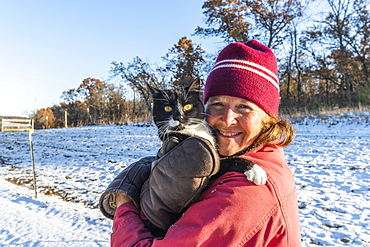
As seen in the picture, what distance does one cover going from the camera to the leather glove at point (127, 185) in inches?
50.3

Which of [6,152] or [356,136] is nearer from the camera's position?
[356,136]

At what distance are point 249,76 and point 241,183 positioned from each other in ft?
1.67

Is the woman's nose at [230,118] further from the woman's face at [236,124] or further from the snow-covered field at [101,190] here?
the snow-covered field at [101,190]

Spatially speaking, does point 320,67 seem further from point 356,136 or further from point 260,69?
point 260,69

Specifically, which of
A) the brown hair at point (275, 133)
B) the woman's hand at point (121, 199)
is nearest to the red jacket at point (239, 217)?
the brown hair at point (275, 133)

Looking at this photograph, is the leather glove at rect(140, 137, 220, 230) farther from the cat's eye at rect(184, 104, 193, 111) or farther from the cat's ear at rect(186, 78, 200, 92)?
the cat's ear at rect(186, 78, 200, 92)

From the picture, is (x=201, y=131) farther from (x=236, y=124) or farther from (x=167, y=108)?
(x=167, y=108)

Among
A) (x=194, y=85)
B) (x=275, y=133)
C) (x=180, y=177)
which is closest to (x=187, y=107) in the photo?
(x=194, y=85)

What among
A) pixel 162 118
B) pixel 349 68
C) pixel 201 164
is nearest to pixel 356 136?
pixel 162 118

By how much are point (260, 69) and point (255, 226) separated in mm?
707

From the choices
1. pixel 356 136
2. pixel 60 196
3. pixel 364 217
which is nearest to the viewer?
pixel 364 217

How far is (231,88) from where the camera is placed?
1163mm

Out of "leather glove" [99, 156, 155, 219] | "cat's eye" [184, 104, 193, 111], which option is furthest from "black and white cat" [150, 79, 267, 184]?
"leather glove" [99, 156, 155, 219]

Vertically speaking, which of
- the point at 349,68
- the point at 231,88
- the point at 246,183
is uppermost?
the point at 349,68
